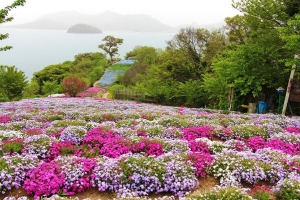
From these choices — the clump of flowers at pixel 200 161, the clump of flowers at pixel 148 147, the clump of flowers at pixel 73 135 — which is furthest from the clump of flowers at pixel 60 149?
the clump of flowers at pixel 200 161

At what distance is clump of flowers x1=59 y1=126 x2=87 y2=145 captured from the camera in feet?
33.9

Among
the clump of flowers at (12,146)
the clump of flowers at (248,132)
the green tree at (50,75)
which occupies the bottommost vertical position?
the green tree at (50,75)

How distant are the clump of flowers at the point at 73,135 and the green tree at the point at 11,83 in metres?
40.4

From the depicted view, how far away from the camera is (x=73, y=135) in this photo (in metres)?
10.5

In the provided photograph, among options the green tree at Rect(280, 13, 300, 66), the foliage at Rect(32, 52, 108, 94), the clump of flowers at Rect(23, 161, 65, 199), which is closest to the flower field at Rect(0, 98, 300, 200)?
the clump of flowers at Rect(23, 161, 65, 199)

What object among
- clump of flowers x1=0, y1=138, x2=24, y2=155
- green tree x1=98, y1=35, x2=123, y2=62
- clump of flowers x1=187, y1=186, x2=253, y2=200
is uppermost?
green tree x1=98, y1=35, x2=123, y2=62

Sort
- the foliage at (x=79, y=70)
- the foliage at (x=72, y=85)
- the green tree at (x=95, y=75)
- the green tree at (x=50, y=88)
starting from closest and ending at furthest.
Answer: the foliage at (x=72, y=85)
the green tree at (x=50, y=88)
the green tree at (x=95, y=75)
the foliage at (x=79, y=70)

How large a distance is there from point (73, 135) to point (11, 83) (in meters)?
42.7

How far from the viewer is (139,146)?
9.20 m

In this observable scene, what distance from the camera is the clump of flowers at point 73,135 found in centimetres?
1034

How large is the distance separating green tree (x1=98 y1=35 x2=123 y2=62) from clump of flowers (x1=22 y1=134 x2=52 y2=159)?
370 ft

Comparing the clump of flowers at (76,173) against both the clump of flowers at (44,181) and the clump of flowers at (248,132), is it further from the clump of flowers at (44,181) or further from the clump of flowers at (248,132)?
the clump of flowers at (248,132)

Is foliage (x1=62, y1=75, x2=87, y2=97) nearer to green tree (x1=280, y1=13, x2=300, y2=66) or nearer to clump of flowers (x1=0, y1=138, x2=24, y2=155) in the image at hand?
green tree (x1=280, y1=13, x2=300, y2=66)

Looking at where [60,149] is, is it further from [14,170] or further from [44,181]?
[44,181]
